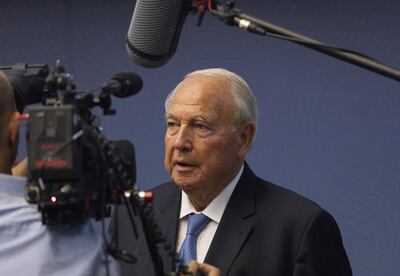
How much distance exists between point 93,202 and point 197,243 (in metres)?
0.76

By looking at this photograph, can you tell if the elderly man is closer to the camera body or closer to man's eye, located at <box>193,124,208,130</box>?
man's eye, located at <box>193,124,208,130</box>

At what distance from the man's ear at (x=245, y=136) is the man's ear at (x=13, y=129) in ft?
2.80

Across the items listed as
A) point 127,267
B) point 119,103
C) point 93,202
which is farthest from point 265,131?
point 93,202

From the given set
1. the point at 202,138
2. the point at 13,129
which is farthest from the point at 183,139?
the point at 13,129

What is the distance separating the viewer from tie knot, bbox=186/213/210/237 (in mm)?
2014

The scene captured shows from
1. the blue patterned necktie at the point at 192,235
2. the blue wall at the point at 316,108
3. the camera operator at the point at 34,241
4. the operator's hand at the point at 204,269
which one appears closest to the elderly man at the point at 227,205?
the blue patterned necktie at the point at 192,235

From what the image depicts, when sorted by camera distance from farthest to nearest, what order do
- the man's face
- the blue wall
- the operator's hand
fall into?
the blue wall
the man's face
the operator's hand

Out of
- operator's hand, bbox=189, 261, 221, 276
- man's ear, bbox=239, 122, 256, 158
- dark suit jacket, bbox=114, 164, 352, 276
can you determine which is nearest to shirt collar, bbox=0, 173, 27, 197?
operator's hand, bbox=189, 261, 221, 276

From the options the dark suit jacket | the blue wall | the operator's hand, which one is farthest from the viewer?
the blue wall

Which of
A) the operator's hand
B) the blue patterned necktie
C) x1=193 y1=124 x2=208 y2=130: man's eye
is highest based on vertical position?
x1=193 y1=124 x2=208 y2=130: man's eye

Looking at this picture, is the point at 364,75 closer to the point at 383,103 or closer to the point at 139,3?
the point at 383,103

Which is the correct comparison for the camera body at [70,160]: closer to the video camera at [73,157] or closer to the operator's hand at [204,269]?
the video camera at [73,157]

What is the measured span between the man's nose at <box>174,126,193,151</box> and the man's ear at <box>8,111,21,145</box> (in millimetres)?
699

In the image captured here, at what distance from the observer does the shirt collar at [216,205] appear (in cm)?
204
